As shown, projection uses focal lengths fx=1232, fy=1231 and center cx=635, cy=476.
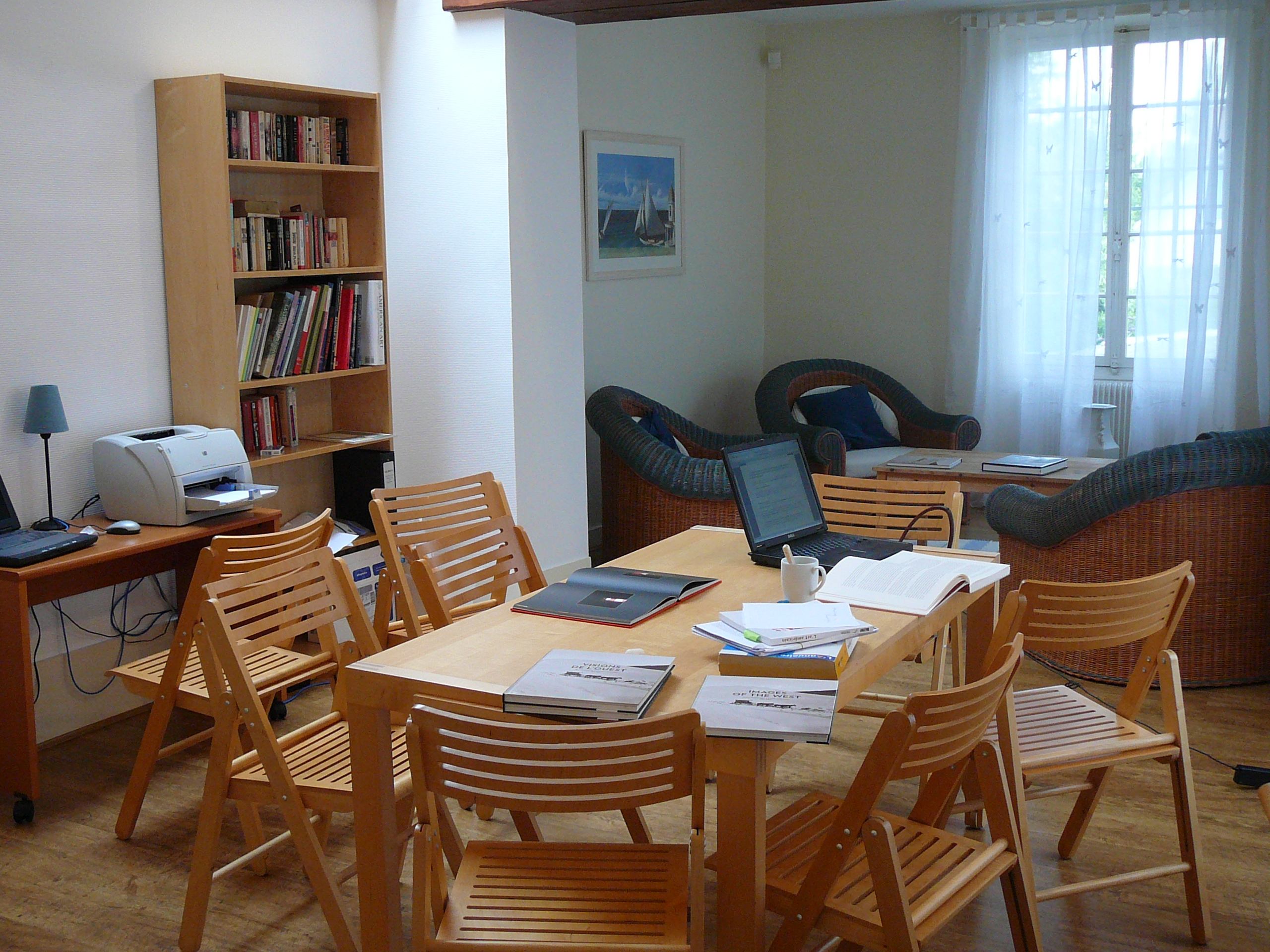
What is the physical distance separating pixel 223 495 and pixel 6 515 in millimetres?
607

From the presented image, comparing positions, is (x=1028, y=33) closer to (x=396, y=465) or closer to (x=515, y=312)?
(x=515, y=312)

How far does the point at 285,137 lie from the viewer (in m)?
4.21

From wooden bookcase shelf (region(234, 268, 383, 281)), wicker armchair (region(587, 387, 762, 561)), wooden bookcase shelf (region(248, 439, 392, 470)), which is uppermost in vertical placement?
wooden bookcase shelf (region(234, 268, 383, 281))

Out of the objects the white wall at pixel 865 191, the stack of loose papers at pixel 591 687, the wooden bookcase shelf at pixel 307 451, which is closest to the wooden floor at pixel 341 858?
the stack of loose papers at pixel 591 687

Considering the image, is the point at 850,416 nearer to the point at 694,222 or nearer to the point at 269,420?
the point at 694,222

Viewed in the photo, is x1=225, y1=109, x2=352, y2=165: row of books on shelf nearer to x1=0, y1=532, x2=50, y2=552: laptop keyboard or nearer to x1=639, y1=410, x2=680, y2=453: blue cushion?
x1=0, y1=532, x2=50, y2=552: laptop keyboard

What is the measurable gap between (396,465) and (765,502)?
2.38m

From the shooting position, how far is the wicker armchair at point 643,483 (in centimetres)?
539

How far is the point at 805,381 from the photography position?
7.31 metres

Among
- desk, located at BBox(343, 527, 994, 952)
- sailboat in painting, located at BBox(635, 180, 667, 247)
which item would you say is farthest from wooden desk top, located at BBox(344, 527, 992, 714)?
sailboat in painting, located at BBox(635, 180, 667, 247)

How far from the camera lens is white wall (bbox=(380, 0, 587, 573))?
181 inches

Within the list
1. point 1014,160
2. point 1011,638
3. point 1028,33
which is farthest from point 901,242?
point 1011,638

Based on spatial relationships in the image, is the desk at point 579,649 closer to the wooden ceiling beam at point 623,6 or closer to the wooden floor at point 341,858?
the wooden floor at point 341,858

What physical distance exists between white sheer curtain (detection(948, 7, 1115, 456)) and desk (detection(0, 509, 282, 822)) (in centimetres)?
477
